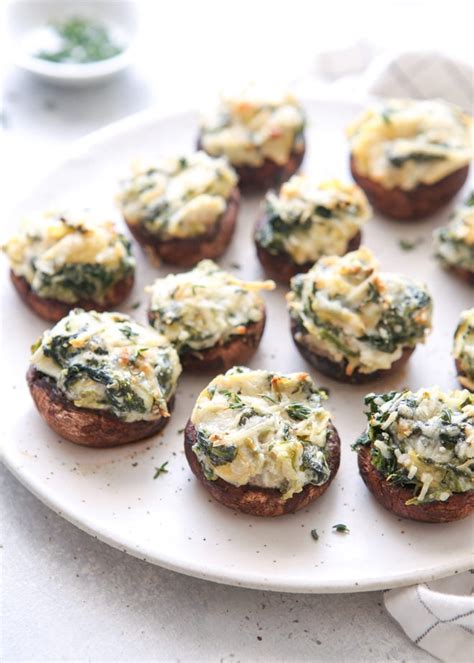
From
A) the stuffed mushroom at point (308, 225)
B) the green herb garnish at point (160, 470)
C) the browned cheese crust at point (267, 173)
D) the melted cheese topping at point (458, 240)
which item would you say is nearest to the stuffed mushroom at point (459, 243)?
the melted cheese topping at point (458, 240)

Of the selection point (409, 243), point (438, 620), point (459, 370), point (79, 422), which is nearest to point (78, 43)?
point (409, 243)

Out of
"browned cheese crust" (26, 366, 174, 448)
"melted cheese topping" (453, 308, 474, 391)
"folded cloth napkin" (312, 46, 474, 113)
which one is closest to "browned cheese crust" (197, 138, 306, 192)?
"folded cloth napkin" (312, 46, 474, 113)

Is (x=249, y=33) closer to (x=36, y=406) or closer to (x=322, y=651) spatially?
(x=36, y=406)

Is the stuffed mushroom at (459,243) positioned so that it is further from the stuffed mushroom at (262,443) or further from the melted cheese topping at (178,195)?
the stuffed mushroom at (262,443)

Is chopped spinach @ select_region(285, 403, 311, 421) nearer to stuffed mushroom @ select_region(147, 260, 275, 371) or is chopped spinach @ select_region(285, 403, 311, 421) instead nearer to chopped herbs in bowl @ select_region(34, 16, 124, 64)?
stuffed mushroom @ select_region(147, 260, 275, 371)

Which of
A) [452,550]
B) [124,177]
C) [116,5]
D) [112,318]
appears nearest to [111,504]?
[112,318]
